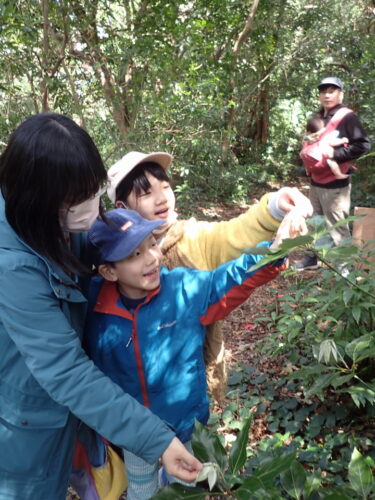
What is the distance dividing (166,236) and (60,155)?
2.16 feet

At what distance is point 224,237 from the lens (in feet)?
5.47

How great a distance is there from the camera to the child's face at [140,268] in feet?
5.06

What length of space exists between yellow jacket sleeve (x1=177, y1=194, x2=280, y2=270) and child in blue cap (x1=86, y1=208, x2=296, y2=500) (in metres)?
0.13

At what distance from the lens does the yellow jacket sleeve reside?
5.10 ft

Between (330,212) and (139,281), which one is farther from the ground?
(139,281)

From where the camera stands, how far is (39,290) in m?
1.21

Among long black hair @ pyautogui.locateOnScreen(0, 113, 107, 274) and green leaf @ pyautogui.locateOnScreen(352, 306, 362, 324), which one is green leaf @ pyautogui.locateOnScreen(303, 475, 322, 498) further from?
long black hair @ pyautogui.locateOnScreen(0, 113, 107, 274)

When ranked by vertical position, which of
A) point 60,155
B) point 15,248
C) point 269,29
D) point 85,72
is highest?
point 269,29

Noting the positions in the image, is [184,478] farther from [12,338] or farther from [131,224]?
[131,224]

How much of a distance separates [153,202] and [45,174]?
2.02 feet

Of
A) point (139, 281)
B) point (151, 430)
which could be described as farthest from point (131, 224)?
point (151, 430)

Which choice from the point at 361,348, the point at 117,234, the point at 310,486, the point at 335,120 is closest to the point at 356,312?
the point at 361,348

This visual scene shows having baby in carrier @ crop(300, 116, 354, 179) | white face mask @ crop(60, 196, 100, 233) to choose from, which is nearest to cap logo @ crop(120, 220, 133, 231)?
white face mask @ crop(60, 196, 100, 233)

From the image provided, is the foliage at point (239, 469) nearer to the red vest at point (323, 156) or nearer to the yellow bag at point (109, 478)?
the yellow bag at point (109, 478)
